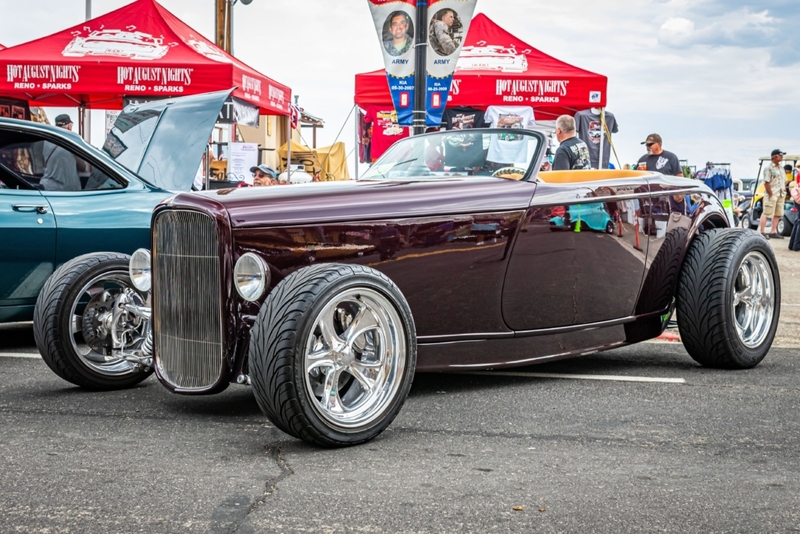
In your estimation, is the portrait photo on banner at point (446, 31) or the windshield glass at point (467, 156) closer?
the windshield glass at point (467, 156)

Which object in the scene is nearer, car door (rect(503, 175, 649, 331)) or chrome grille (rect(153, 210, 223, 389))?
chrome grille (rect(153, 210, 223, 389))

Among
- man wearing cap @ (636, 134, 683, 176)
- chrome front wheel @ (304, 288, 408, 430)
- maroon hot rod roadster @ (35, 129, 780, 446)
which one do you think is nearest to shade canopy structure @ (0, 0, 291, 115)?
man wearing cap @ (636, 134, 683, 176)

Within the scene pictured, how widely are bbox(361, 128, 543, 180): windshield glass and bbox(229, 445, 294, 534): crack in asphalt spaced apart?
201 centimetres

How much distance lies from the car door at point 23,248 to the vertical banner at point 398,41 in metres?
3.75

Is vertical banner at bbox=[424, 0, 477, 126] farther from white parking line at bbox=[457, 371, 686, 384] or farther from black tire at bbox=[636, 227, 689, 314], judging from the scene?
white parking line at bbox=[457, 371, 686, 384]

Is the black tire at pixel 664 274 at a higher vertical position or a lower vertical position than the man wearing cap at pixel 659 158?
lower

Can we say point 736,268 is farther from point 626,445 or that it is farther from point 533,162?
point 626,445

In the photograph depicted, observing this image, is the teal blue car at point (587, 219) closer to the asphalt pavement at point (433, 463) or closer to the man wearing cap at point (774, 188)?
the asphalt pavement at point (433, 463)

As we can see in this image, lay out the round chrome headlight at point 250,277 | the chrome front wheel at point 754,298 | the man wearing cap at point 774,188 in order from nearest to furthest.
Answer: the round chrome headlight at point 250,277
the chrome front wheel at point 754,298
the man wearing cap at point 774,188

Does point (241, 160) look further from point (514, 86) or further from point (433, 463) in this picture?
point (433, 463)

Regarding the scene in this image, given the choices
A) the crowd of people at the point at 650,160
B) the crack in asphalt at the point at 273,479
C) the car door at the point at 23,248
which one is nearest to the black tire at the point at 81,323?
the car door at the point at 23,248

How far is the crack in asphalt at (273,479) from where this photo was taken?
2.91 meters

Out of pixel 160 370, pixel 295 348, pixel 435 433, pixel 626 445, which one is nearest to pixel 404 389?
pixel 435 433

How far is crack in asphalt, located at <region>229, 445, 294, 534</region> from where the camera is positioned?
2.91 meters
